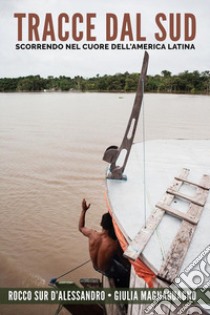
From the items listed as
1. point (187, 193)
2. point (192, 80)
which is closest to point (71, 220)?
point (187, 193)

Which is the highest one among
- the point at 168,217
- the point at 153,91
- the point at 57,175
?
the point at 153,91

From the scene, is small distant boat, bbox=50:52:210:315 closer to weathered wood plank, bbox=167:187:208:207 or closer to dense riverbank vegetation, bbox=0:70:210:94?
weathered wood plank, bbox=167:187:208:207

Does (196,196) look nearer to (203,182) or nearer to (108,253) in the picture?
(203,182)

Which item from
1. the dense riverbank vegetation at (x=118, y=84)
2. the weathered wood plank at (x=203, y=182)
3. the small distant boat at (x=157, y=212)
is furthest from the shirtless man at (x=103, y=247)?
the dense riverbank vegetation at (x=118, y=84)

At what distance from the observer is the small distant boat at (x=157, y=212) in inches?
93.7

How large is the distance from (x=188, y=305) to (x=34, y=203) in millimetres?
8189

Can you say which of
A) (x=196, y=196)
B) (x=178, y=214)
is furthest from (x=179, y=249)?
(x=196, y=196)

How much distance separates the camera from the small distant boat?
2.38 metres

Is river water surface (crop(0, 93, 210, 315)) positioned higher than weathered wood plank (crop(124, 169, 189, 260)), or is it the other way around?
weathered wood plank (crop(124, 169, 189, 260))

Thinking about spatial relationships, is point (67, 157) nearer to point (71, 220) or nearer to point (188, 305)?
point (71, 220)

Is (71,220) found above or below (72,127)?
below

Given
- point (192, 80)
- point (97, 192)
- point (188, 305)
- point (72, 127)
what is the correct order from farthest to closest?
point (192, 80) → point (72, 127) → point (97, 192) → point (188, 305)

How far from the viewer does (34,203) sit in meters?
9.71

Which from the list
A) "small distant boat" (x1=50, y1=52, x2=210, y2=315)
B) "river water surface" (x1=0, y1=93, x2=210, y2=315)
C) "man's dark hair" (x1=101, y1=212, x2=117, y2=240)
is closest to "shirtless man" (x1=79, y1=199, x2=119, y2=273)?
"man's dark hair" (x1=101, y1=212, x2=117, y2=240)
